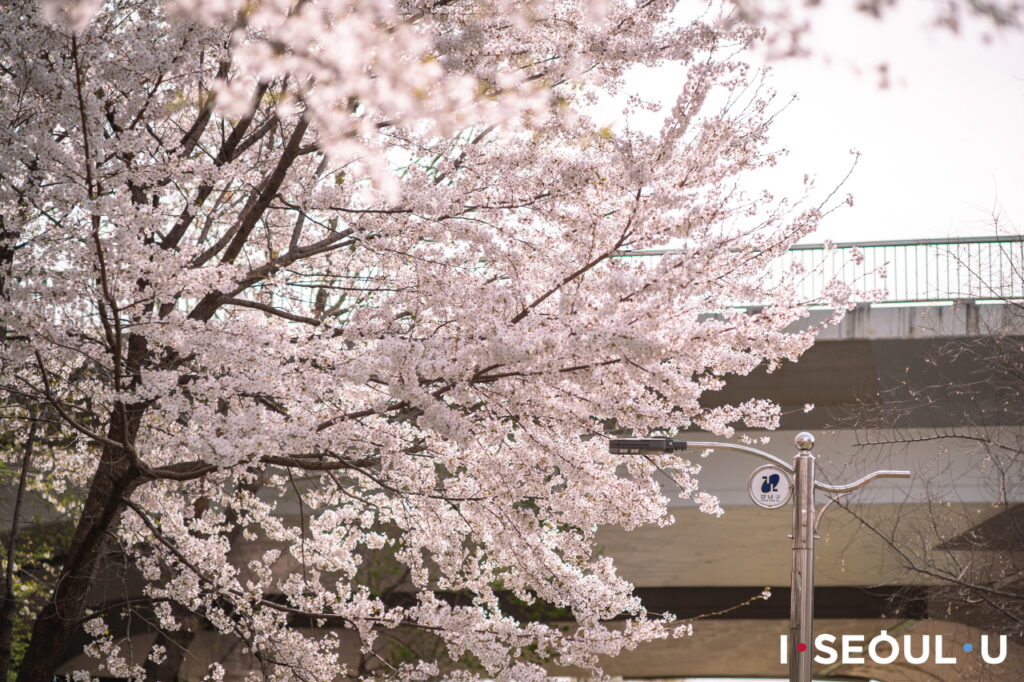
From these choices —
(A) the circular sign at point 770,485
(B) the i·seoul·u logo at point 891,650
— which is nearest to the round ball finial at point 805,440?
(A) the circular sign at point 770,485

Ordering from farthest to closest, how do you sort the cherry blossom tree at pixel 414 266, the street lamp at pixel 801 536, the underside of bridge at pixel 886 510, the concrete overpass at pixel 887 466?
1. the concrete overpass at pixel 887 466
2. the underside of bridge at pixel 886 510
3. the street lamp at pixel 801 536
4. the cherry blossom tree at pixel 414 266

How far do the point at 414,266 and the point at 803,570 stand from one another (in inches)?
138

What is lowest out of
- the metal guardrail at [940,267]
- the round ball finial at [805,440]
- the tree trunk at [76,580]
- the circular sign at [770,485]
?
the tree trunk at [76,580]

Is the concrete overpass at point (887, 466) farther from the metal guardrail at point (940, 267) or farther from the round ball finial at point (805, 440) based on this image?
the round ball finial at point (805, 440)

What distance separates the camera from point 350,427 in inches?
228

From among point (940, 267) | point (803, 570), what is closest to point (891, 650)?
point (940, 267)

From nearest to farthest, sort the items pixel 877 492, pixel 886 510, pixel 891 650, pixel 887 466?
pixel 887 466 < pixel 877 492 < pixel 886 510 < pixel 891 650

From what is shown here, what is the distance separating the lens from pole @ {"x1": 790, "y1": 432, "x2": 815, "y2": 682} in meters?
7.24

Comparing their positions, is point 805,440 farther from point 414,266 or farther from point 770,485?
point 414,266

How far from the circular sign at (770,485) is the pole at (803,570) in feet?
0.84

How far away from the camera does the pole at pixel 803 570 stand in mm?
7242

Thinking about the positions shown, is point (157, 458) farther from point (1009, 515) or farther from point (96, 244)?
point (1009, 515)

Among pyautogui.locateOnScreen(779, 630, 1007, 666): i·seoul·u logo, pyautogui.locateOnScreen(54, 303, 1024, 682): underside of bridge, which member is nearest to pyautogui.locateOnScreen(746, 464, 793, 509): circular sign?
pyautogui.locateOnScreen(54, 303, 1024, 682): underside of bridge

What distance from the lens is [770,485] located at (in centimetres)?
786
